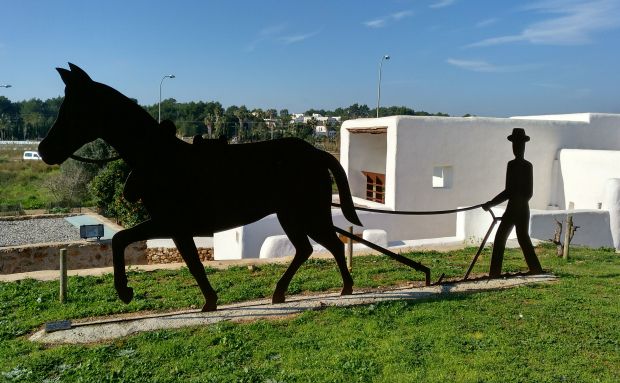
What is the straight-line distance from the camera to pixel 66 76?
16.5ft

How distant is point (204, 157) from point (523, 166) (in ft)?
14.7

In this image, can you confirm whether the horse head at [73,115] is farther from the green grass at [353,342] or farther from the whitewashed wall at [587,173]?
the whitewashed wall at [587,173]

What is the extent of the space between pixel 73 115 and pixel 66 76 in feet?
1.28

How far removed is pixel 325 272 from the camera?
9008 millimetres

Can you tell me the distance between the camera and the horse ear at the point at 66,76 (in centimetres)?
502

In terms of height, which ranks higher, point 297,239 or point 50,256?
point 297,239

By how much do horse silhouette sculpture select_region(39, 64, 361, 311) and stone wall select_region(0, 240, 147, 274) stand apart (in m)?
9.40

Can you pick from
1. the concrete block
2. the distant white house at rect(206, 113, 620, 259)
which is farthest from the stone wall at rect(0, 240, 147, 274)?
the concrete block

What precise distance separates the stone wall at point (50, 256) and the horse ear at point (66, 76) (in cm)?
989

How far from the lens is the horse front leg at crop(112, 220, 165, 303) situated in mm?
5340

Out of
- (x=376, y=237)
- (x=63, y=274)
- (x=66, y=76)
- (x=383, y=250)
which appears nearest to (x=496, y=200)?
(x=383, y=250)

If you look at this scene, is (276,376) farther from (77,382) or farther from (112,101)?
(112,101)

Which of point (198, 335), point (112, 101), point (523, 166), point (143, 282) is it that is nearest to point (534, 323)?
point (523, 166)

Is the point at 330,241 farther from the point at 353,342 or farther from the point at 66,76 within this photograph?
the point at 66,76
